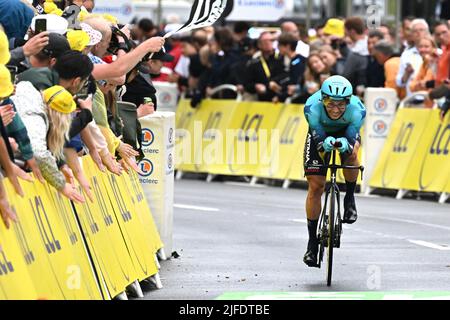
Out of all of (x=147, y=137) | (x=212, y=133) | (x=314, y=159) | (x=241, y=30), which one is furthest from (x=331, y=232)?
(x=241, y=30)

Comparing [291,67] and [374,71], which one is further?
[291,67]

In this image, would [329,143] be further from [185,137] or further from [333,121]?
[185,137]

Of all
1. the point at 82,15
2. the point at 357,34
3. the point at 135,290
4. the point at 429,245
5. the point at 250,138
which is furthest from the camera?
the point at 250,138

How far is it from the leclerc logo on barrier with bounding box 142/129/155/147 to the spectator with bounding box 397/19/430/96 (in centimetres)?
798

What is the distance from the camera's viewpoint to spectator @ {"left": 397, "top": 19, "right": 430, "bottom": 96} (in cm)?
2102

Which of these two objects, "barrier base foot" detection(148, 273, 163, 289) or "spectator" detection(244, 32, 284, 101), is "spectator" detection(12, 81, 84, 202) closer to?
"barrier base foot" detection(148, 273, 163, 289)

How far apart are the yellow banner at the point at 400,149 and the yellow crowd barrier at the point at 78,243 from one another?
8592 millimetres

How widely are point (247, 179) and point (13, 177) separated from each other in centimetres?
1536

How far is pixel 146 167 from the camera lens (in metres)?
13.9

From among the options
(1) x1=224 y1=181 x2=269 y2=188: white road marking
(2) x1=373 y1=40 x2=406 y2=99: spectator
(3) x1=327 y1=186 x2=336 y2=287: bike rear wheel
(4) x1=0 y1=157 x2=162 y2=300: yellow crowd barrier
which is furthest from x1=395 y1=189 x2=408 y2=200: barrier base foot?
(4) x1=0 y1=157 x2=162 y2=300: yellow crowd barrier

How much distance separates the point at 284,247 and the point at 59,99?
6.11 m

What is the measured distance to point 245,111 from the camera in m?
23.8

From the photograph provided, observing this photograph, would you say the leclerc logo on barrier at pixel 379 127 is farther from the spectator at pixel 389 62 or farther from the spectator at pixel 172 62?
the spectator at pixel 172 62
